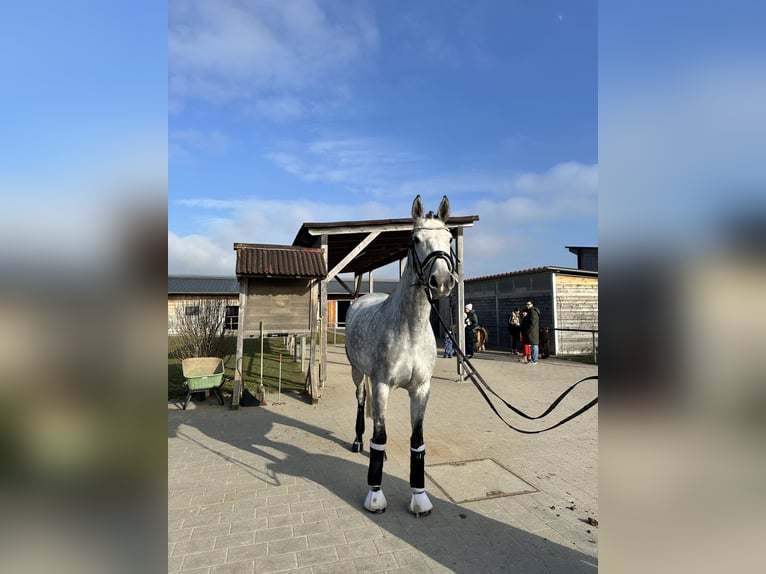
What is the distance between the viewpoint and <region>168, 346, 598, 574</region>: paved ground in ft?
8.75

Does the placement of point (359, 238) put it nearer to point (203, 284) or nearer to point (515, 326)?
point (515, 326)

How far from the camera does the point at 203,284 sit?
1330 inches

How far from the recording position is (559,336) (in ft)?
43.3


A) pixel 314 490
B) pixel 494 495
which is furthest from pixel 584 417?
pixel 314 490

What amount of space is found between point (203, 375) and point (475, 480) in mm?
5297

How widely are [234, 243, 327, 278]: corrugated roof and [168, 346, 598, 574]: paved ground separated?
2.48m

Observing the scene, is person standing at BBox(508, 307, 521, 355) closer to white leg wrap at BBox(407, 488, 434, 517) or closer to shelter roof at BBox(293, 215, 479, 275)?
shelter roof at BBox(293, 215, 479, 275)

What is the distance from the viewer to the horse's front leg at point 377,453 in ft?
10.7

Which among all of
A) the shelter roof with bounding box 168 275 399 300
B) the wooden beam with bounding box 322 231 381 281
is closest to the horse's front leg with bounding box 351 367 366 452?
the wooden beam with bounding box 322 231 381 281

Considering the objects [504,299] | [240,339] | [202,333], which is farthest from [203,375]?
[504,299]

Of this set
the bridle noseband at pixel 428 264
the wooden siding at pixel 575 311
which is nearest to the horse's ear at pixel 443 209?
the bridle noseband at pixel 428 264

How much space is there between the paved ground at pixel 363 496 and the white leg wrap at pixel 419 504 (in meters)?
0.06
